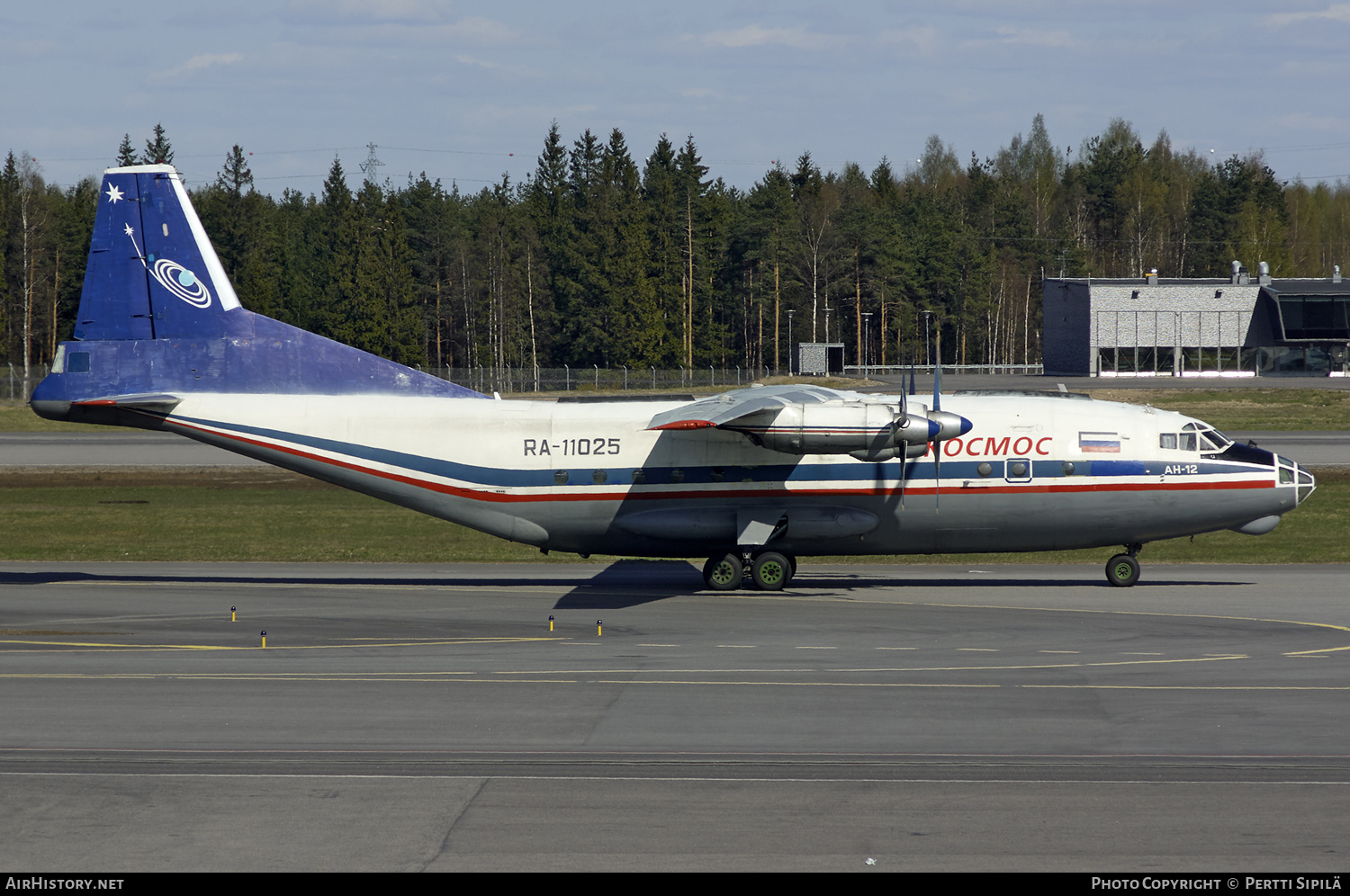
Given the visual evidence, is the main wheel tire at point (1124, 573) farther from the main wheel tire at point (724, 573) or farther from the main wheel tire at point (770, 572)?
the main wheel tire at point (724, 573)

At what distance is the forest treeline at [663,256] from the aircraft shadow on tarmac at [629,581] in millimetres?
88866

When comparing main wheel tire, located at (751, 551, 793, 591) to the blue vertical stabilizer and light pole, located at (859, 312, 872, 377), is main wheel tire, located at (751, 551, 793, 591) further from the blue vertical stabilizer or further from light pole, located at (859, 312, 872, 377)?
light pole, located at (859, 312, 872, 377)

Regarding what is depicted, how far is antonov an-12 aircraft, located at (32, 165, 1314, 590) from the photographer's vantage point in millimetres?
27062

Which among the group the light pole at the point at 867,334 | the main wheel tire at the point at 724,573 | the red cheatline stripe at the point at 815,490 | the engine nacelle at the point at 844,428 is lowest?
the main wheel tire at the point at 724,573

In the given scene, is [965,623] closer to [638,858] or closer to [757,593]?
[757,593]

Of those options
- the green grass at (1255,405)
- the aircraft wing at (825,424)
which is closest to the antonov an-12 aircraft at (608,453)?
the aircraft wing at (825,424)

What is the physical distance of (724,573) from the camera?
27734mm

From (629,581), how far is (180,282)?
12.6 meters

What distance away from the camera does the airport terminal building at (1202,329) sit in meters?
113

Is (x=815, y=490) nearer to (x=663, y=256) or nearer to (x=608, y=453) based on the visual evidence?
(x=608, y=453)

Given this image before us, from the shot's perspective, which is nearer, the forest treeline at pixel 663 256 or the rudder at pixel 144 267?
the rudder at pixel 144 267

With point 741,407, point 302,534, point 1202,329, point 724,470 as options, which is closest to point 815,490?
point 724,470

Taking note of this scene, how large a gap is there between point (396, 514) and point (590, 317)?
8691cm

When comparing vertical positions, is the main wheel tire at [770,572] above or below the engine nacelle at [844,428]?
below
